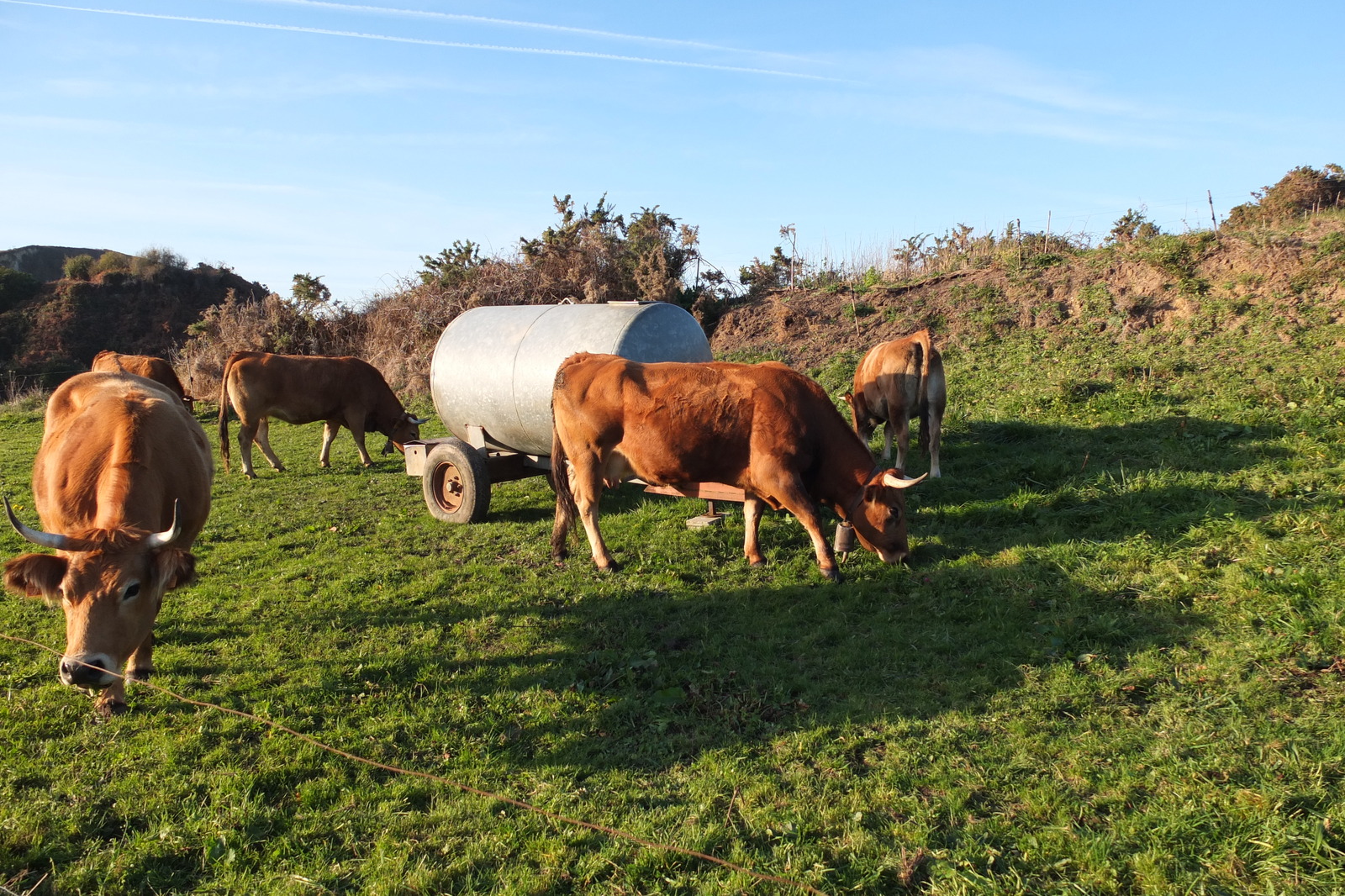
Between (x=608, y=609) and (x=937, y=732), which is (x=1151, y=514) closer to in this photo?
(x=937, y=732)

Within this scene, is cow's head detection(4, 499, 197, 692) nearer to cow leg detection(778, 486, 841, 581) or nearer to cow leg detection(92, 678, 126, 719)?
cow leg detection(92, 678, 126, 719)

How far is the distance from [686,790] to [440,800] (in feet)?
4.03

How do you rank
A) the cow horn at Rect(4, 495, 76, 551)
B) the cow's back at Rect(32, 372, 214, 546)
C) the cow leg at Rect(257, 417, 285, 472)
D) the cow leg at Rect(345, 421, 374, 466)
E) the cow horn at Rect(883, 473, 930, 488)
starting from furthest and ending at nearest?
the cow leg at Rect(257, 417, 285, 472), the cow leg at Rect(345, 421, 374, 466), the cow horn at Rect(883, 473, 930, 488), the cow's back at Rect(32, 372, 214, 546), the cow horn at Rect(4, 495, 76, 551)

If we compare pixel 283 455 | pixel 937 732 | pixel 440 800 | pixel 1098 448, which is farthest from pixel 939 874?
pixel 283 455

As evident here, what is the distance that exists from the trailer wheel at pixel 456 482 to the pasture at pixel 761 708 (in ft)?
1.43

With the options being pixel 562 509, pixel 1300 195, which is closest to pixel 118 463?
pixel 562 509

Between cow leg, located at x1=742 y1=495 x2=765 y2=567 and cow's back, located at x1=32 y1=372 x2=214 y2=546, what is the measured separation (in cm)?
438

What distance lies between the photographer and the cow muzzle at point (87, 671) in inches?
159

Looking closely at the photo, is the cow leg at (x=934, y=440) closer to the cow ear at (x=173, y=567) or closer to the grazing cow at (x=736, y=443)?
the grazing cow at (x=736, y=443)

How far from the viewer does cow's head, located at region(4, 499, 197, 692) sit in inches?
161

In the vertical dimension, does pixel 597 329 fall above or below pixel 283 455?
above

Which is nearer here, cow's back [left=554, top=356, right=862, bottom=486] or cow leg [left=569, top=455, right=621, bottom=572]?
cow's back [left=554, top=356, right=862, bottom=486]

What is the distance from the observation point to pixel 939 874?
10.7 ft

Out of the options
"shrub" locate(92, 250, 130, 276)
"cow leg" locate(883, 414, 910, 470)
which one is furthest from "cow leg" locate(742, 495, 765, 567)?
"shrub" locate(92, 250, 130, 276)
